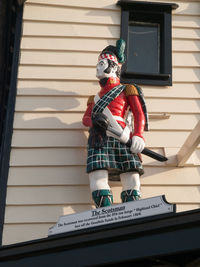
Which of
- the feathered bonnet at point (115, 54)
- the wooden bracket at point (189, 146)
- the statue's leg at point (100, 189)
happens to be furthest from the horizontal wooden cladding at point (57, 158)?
the feathered bonnet at point (115, 54)

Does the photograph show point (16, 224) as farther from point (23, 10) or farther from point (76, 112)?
point (23, 10)

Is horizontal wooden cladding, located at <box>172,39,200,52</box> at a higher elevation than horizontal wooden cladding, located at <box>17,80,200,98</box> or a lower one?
higher

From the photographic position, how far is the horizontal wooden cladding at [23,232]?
5.17 meters

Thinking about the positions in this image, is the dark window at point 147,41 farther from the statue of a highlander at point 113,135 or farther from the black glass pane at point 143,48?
the statue of a highlander at point 113,135

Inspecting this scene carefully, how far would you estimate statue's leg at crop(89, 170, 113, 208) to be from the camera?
4762 millimetres

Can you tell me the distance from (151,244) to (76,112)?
2521 millimetres

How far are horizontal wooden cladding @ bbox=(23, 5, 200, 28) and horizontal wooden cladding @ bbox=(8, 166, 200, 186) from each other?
197 centimetres

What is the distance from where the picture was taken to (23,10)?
249 inches

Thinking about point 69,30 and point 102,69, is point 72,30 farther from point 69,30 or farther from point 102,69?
point 102,69

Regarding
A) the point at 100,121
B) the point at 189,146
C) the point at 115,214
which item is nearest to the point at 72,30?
the point at 100,121

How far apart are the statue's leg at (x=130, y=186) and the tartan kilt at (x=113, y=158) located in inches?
2.1

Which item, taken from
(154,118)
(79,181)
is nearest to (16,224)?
(79,181)

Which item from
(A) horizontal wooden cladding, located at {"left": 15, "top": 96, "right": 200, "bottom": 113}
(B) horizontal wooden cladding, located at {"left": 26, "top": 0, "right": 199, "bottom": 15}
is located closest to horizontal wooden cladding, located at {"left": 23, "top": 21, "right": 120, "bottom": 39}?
(B) horizontal wooden cladding, located at {"left": 26, "top": 0, "right": 199, "bottom": 15}

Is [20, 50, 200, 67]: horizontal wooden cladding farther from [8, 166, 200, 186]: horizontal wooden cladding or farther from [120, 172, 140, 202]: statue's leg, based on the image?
[120, 172, 140, 202]: statue's leg
